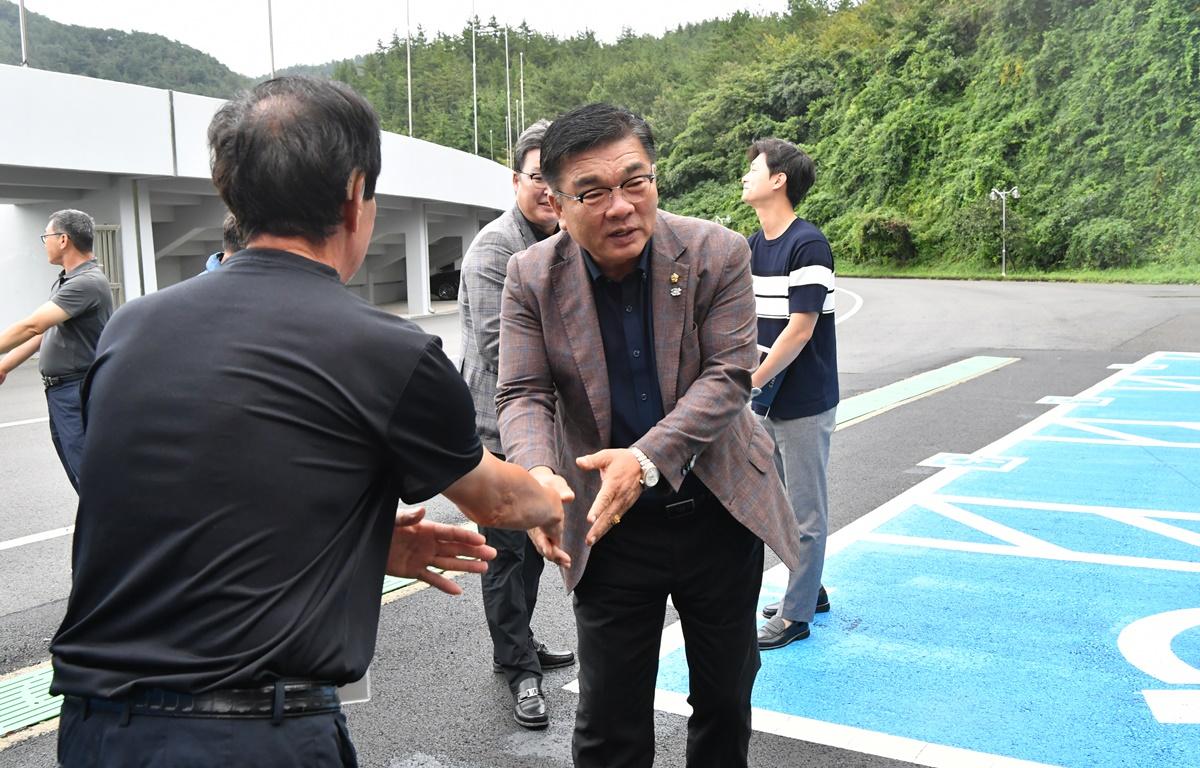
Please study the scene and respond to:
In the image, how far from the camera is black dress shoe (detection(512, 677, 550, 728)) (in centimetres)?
387

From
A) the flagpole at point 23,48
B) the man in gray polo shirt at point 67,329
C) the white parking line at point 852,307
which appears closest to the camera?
the man in gray polo shirt at point 67,329

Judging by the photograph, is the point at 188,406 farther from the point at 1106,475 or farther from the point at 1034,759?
the point at 1106,475

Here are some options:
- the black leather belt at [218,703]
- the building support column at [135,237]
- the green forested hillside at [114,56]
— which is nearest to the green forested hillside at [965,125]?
the green forested hillside at [114,56]

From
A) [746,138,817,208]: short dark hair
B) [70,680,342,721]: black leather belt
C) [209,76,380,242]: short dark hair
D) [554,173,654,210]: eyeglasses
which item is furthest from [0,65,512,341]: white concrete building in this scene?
[70,680,342,721]: black leather belt

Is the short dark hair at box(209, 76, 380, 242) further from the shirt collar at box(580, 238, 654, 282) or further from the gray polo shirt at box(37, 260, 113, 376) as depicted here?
the gray polo shirt at box(37, 260, 113, 376)

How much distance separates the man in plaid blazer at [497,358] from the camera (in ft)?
13.3

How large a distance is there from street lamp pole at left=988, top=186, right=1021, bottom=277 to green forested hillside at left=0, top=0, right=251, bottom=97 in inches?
1260

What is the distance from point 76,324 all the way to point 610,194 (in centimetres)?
Result: 468

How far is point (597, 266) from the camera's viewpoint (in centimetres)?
277

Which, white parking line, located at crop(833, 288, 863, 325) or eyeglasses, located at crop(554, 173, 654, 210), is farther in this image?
white parking line, located at crop(833, 288, 863, 325)

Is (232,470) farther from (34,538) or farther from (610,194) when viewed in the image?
(34,538)

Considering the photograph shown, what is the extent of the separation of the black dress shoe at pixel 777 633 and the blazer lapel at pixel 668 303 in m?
2.24

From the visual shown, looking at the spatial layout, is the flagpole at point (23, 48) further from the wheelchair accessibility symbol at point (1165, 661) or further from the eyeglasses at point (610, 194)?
the wheelchair accessibility symbol at point (1165, 661)

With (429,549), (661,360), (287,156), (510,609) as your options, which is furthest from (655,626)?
(287,156)
